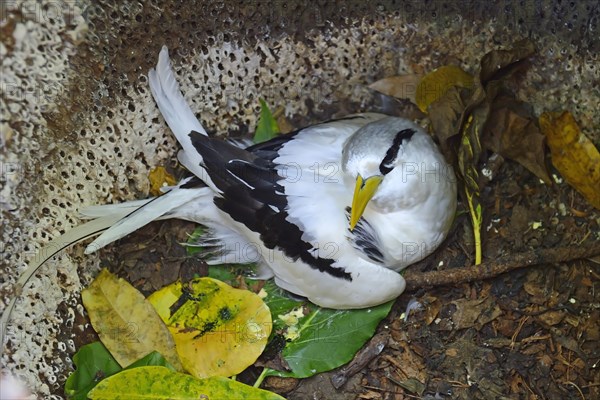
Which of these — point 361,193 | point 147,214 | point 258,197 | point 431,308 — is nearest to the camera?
point 361,193

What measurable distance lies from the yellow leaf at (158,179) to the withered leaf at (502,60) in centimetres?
128

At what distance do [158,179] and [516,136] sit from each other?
56.1 inches

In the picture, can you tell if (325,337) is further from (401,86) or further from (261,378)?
(401,86)

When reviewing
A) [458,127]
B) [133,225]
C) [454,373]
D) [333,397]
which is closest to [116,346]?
[133,225]

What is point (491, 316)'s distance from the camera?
2.63 metres

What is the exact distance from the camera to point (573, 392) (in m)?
2.51

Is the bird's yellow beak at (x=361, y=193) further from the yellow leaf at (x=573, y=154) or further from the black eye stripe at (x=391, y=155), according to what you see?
the yellow leaf at (x=573, y=154)

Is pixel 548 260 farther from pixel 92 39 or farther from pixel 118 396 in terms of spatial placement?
pixel 92 39

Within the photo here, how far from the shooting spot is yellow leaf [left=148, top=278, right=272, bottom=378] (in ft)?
8.35

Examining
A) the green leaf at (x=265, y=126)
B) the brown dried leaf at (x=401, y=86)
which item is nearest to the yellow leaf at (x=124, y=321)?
the green leaf at (x=265, y=126)

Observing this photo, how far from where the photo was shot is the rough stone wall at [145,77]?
2.35 meters

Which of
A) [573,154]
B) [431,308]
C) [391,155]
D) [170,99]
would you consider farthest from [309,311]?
[573,154]

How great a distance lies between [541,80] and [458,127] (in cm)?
45

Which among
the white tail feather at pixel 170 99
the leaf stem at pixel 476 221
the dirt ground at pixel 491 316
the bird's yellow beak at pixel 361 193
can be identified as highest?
the white tail feather at pixel 170 99
